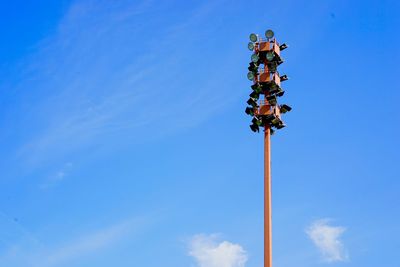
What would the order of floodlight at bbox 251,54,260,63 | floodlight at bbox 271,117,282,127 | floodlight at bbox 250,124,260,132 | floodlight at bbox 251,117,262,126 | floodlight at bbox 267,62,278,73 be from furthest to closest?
floodlight at bbox 251,54,260,63 → floodlight at bbox 267,62,278,73 → floodlight at bbox 250,124,260,132 → floodlight at bbox 251,117,262,126 → floodlight at bbox 271,117,282,127

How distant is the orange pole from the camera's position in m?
27.3

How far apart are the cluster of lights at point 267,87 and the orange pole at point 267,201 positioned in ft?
1.80

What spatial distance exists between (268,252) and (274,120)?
6478 mm

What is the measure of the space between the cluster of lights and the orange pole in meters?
0.55

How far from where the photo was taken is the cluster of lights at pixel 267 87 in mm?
30312

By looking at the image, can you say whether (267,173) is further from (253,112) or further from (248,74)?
(248,74)

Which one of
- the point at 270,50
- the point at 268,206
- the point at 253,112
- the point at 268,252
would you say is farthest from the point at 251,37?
the point at 268,252

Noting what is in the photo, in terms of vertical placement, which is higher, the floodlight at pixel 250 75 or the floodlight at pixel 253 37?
the floodlight at pixel 253 37

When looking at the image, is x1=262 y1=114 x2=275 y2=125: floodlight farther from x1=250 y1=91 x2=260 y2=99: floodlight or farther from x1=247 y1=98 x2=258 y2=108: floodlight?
x1=250 y1=91 x2=260 y2=99: floodlight

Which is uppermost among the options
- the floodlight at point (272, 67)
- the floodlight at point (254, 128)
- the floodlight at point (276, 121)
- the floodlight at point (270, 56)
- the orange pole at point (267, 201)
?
the floodlight at point (270, 56)

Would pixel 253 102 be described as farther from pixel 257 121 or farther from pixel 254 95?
pixel 257 121

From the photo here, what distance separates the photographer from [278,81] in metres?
30.7

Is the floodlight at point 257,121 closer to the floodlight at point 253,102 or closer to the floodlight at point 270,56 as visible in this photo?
the floodlight at point 253,102

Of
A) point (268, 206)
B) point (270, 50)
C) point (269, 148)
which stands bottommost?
point (268, 206)
